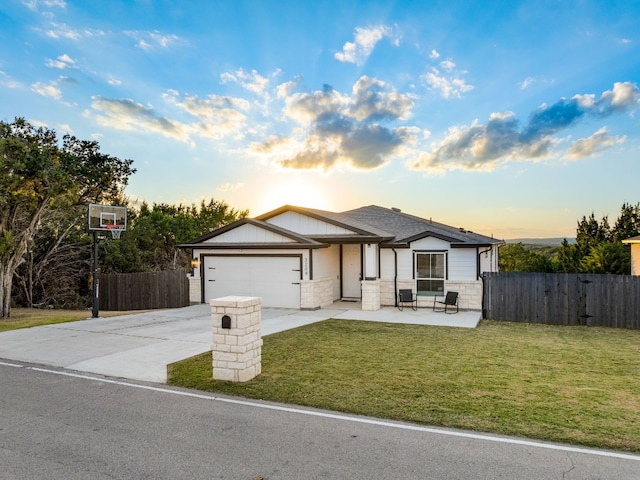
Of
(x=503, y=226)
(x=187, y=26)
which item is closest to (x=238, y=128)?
(x=187, y=26)

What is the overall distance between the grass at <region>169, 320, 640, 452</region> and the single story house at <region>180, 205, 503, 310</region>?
14.5 ft

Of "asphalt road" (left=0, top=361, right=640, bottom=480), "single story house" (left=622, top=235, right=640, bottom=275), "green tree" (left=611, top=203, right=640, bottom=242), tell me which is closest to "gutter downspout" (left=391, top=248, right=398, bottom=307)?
"single story house" (left=622, top=235, right=640, bottom=275)

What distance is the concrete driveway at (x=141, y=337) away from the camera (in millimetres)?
7508

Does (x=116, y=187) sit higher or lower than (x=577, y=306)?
higher

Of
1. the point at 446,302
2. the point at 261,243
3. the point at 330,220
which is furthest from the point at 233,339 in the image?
the point at 330,220

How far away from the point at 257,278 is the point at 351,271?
442 centimetres

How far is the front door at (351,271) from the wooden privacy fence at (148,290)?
7.26 meters

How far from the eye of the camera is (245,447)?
416 centimetres

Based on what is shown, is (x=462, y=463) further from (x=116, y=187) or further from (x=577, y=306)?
(x=116, y=187)

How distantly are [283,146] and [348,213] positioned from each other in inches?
197

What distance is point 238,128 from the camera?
57.9 feet

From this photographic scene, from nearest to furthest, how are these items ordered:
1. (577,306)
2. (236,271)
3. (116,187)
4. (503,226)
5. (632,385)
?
1. (632,385)
2. (577,306)
3. (236,271)
4. (116,187)
5. (503,226)

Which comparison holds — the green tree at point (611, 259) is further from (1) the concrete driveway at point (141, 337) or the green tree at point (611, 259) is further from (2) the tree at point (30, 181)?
(2) the tree at point (30, 181)

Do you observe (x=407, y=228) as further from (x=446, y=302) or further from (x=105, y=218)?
(x=105, y=218)
